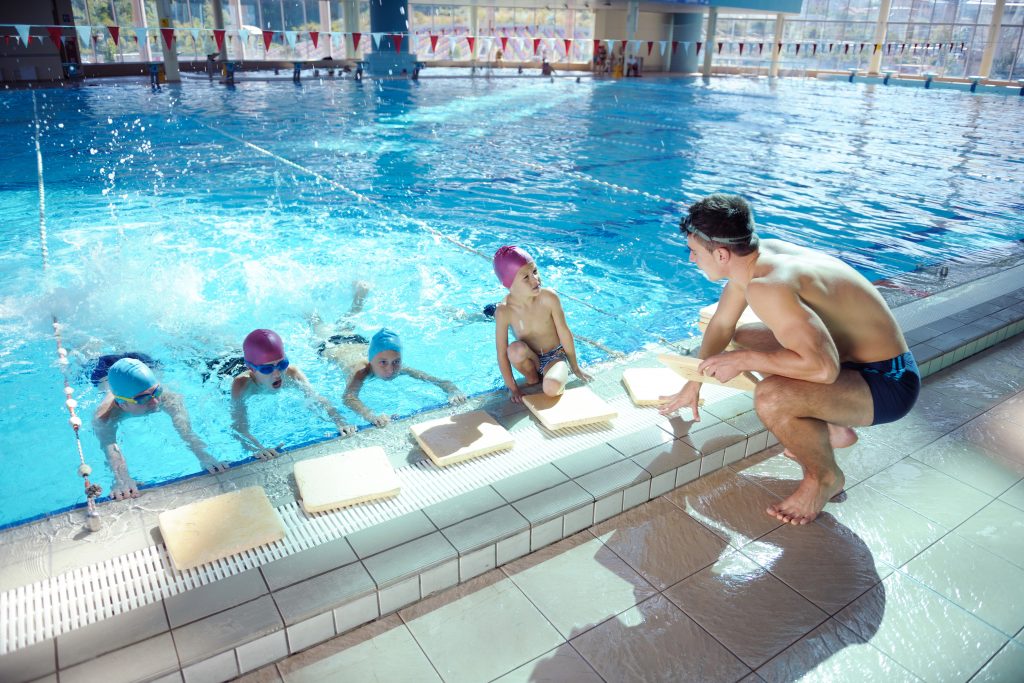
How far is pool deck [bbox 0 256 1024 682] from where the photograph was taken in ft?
6.35

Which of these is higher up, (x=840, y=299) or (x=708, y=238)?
(x=708, y=238)

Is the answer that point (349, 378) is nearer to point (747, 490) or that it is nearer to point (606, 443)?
point (606, 443)

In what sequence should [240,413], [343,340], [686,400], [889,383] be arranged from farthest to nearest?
[343,340]
[240,413]
[686,400]
[889,383]

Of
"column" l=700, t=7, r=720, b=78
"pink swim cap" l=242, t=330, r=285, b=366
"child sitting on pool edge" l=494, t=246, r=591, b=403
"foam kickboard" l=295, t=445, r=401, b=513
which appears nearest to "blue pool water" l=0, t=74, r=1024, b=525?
"pink swim cap" l=242, t=330, r=285, b=366

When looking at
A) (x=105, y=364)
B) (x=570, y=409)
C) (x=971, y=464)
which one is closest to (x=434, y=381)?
(x=570, y=409)

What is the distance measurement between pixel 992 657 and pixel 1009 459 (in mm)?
1293

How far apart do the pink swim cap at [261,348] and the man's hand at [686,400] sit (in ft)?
6.82

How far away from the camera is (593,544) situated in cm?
244

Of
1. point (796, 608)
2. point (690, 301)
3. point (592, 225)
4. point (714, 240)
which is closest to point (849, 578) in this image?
point (796, 608)

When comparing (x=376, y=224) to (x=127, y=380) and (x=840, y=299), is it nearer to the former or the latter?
(x=127, y=380)

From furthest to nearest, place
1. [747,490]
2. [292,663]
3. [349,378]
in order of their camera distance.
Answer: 1. [349,378]
2. [747,490]
3. [292,663]

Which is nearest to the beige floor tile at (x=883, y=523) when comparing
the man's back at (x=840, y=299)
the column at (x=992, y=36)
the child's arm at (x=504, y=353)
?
the man's back at (x=840, y=299)

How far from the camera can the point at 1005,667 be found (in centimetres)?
197

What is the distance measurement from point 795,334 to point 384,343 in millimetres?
2499
